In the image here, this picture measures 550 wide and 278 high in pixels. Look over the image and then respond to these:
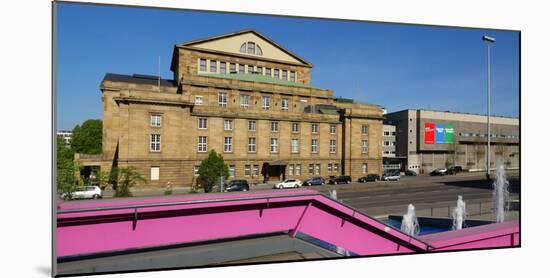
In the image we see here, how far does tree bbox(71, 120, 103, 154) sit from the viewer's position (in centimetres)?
371

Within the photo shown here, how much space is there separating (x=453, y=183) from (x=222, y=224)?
3710mm

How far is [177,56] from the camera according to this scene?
13.9ft

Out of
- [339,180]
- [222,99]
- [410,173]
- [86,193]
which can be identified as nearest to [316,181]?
[339,180]

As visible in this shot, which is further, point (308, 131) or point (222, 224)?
point (308, 131)

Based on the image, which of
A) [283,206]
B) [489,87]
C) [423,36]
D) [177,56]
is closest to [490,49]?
[489,87]

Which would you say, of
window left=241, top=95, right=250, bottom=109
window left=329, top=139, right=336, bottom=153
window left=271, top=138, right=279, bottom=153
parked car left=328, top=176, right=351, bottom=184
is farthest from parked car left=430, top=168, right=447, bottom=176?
window left=241, top=95, right=250, bottom=109

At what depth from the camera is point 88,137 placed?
3904 millimetres

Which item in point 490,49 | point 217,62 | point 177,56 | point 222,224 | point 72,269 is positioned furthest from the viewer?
point 490,49

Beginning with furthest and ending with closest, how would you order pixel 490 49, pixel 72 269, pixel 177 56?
pixel 490 49
pixel 177 56
pixel 72 269

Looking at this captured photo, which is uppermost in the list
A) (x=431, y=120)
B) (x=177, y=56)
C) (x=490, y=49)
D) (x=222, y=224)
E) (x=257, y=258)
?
(x=490, y=49)

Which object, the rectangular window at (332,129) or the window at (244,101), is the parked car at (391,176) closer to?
the rectangular window at (332,129)

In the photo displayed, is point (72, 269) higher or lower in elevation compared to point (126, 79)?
lower

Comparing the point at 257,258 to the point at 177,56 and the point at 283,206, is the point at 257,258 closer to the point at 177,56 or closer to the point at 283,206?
the point at 283,206

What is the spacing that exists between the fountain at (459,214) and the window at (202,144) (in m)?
3.90
